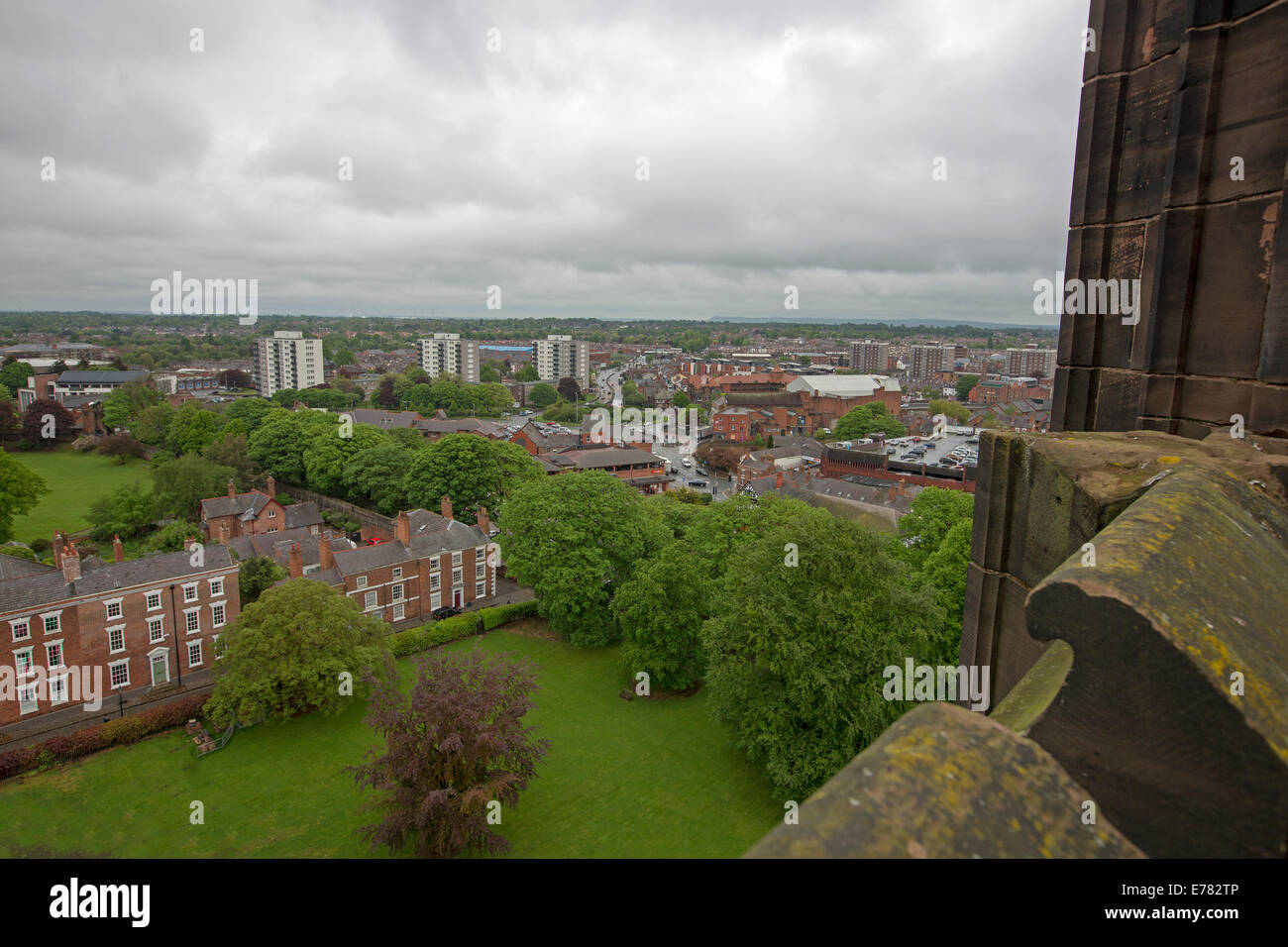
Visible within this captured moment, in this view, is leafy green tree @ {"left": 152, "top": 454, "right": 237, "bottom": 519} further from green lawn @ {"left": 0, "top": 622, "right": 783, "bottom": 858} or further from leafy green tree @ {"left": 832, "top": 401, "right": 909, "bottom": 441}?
leafy green tree @ {"left": 832, "top": 401, "right": 909, "bottom": 441}

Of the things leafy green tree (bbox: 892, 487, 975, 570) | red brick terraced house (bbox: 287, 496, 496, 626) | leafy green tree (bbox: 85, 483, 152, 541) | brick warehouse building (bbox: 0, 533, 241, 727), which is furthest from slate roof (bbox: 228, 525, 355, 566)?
leafy green tree (bbox: 892, 487, 975, 570)

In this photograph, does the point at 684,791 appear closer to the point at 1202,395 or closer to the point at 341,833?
the point at 341,833

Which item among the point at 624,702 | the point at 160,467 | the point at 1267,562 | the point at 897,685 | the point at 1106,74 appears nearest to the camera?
the point at 1267,562

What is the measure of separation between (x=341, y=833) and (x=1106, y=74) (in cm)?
2448

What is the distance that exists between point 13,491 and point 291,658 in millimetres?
36415

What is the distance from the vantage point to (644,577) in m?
29.9

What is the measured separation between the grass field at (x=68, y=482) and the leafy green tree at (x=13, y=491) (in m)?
1.73

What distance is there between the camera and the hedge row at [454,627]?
1341 inches

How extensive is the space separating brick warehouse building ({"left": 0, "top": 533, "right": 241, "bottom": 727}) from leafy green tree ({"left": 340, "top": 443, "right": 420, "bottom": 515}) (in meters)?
23.5

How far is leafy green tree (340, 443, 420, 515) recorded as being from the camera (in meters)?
56.3

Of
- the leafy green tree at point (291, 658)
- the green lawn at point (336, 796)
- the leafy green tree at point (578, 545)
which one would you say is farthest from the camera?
the leafy green tree at point (578, 545)

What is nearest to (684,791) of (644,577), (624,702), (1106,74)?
(624,702)

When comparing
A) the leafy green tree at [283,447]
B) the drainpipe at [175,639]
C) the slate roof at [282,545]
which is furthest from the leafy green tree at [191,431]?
the drainpipe at [175,639]

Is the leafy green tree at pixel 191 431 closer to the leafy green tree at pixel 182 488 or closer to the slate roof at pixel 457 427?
the leafy green tree at pixel 182 488
